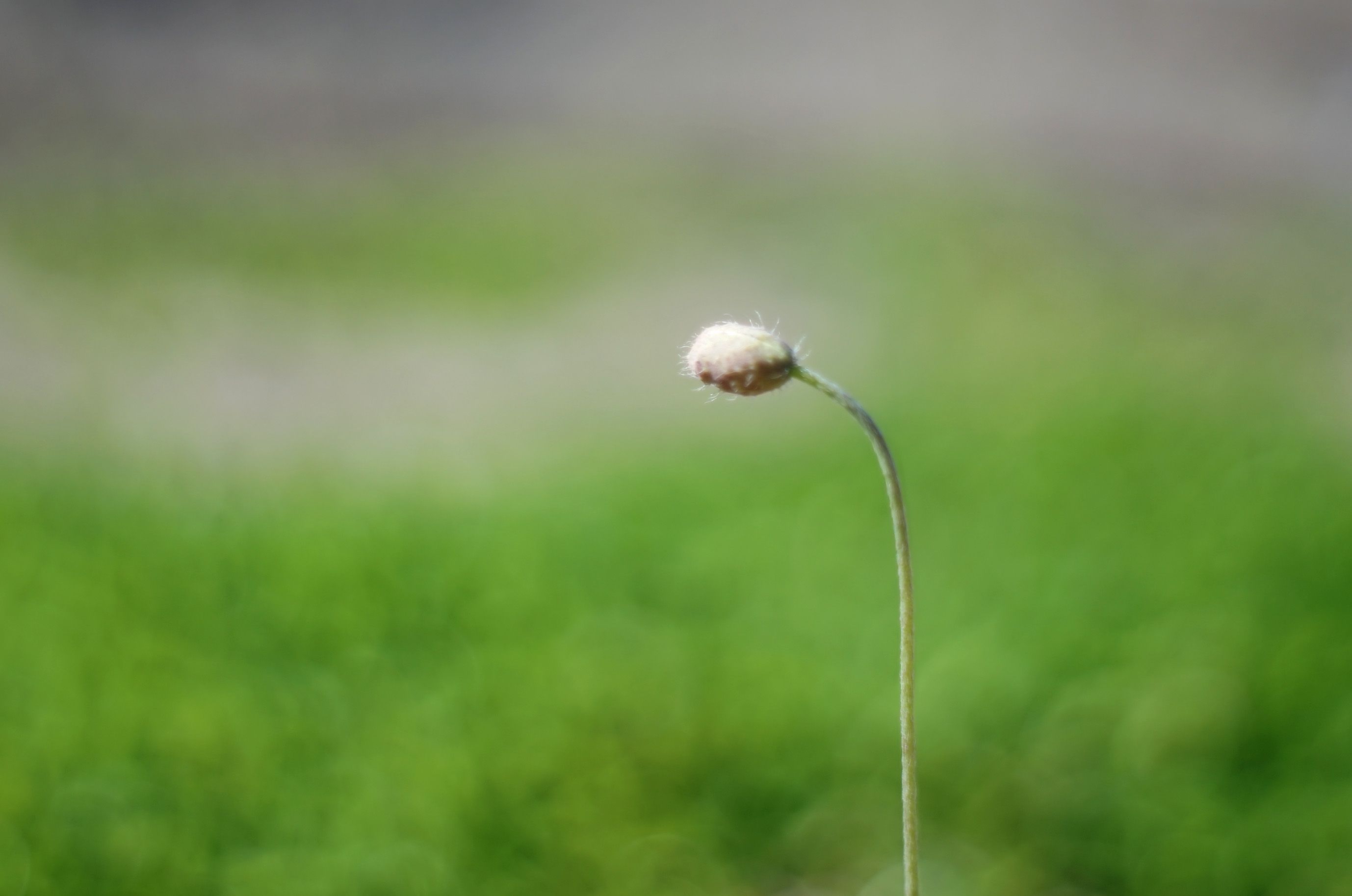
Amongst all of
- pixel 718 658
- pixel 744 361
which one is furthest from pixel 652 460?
pixel 744 361

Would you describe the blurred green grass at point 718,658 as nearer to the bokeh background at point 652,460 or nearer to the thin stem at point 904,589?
the bokeh background at point 652,460

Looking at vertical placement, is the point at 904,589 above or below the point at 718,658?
below

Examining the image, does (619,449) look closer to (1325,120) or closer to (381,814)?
(381,814)

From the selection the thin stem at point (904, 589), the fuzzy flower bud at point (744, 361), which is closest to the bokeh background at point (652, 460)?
the thin stem at point (904, 589)

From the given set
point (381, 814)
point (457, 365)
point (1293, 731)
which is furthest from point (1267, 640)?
point (457, 365)

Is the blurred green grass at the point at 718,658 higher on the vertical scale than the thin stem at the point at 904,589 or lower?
higher

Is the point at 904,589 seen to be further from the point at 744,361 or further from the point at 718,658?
the point at 718,658

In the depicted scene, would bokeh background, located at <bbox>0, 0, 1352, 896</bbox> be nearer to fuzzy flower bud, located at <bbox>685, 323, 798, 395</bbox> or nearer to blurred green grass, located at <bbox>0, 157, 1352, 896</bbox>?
blurred green grass, located at <bbox>0, 157, 1352, 896</bbox>
